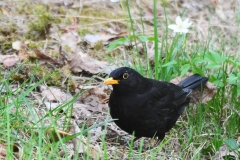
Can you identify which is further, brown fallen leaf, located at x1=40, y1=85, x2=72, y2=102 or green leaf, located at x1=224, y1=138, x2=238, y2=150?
brown fallen leaf, located at x1=40, y1=85, x2=72, y2=102

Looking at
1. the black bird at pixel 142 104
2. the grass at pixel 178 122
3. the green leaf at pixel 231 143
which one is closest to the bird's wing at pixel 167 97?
the black bird at pixel 142 104

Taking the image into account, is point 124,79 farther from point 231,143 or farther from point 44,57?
point 44,57

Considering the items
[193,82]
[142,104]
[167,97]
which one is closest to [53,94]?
[142,104]

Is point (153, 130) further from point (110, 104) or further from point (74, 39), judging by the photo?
point (74, 39)

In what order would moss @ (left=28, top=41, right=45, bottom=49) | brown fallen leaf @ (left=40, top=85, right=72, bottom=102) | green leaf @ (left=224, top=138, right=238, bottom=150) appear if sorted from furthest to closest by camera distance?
moss @ (left=28, top=41, right=45, bottom=49) < brown fallen leaf @ (left=40, top=85, right=72, bottom=102) < green leaf @ (left=224, top=138, right=238, bottom=150)

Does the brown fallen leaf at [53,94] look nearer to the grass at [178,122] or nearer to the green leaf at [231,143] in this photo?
the grass at [178,122]

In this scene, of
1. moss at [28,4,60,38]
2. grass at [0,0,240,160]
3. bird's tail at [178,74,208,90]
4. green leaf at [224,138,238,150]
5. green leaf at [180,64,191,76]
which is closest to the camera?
grass at [0,0,240,160]

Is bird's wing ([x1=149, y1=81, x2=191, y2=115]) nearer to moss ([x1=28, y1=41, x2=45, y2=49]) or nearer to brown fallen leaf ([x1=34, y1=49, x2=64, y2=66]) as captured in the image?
brown fallen leaf ([x1=34, y1=49, x2=64, y2=66])

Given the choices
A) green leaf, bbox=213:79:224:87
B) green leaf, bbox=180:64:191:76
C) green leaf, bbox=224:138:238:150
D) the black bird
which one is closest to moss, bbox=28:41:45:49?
the black bird
